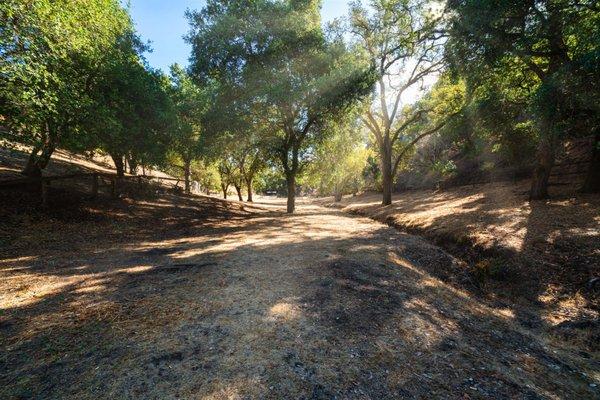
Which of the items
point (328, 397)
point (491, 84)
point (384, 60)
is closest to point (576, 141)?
point (491, 84)

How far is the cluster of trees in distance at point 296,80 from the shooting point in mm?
9328

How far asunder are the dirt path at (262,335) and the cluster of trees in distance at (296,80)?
5.96 m

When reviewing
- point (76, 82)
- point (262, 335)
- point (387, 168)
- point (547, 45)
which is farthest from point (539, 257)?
point (76, 82)

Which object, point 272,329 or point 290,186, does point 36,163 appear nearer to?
point 272,329

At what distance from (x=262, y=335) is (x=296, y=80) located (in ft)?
53.0

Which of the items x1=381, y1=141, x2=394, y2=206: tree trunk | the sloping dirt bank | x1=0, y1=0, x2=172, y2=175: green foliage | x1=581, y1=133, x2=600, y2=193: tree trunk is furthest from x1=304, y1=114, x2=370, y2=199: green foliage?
x1=581, y1=133, x2=600, y2=193: tree trunk

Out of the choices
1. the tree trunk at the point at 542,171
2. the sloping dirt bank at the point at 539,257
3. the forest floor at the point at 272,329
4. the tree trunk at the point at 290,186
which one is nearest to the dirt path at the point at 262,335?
the forest floor at the point at 272,329

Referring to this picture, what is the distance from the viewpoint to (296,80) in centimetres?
1756

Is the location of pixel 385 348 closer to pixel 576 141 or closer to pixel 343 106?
pixel 343 106

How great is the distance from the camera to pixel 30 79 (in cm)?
851

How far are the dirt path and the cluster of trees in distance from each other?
5.96 m

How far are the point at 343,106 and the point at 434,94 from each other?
1087 centimetres

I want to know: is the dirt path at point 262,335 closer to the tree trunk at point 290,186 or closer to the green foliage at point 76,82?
the green foliage at point 76,82

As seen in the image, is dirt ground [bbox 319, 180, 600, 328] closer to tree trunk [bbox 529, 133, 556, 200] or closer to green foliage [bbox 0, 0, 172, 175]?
tree trunk [bbox 529, 133, 556, 200]
